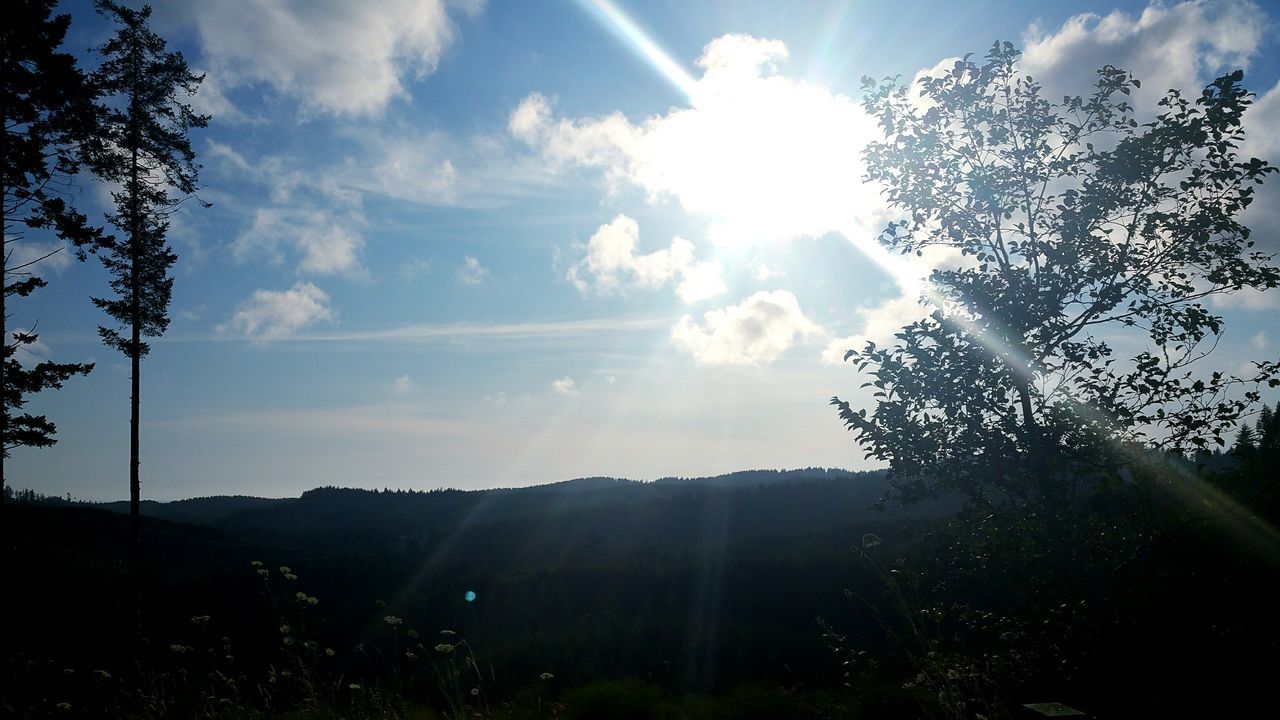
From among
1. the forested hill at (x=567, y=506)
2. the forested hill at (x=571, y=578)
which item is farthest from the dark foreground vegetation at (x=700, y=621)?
the forested hill at (x=567, y=506)

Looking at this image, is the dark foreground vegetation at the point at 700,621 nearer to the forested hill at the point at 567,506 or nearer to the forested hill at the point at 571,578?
the forested hill at the point at 571,578

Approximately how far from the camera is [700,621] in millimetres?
34906

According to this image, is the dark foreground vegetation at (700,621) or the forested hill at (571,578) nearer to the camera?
the dark foreground vegetation at (700,621)

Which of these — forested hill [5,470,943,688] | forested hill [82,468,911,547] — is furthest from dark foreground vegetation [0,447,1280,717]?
forested hill [82,468,911,547]

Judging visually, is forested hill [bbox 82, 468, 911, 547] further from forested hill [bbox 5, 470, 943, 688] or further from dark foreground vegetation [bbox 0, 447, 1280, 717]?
dark foreground vegetation [bbox 0, 447, 1280, 717]

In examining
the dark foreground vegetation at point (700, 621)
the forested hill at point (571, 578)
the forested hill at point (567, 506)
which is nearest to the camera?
the dark foreground vegetation at point (700, 621)

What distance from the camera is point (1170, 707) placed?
4824mm

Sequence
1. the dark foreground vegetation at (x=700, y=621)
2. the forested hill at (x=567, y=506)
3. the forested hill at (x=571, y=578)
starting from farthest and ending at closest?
the forested hill at (x=567, y=506) → the forested hill at (x=571, y=578) → the dark foreground vegetation at (x=700, y=621)

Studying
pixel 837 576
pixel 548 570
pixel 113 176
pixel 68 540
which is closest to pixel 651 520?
pixel 548 570

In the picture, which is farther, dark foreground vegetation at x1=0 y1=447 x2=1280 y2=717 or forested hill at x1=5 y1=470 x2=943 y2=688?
forested hill at x1=5 y1=470 x2=943 y2=688

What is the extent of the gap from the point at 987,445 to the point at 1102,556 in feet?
4.28

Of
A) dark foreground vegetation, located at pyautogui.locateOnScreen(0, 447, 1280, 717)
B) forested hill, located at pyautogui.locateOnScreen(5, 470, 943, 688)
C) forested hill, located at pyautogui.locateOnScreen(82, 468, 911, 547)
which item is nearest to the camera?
dark foreground vegetation, located at pyautogui.locateOnScreen(0, 447, 1280, 717)

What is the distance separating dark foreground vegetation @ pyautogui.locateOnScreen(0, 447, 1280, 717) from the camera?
541 cm

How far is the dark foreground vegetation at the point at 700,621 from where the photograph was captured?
5.41 meters
